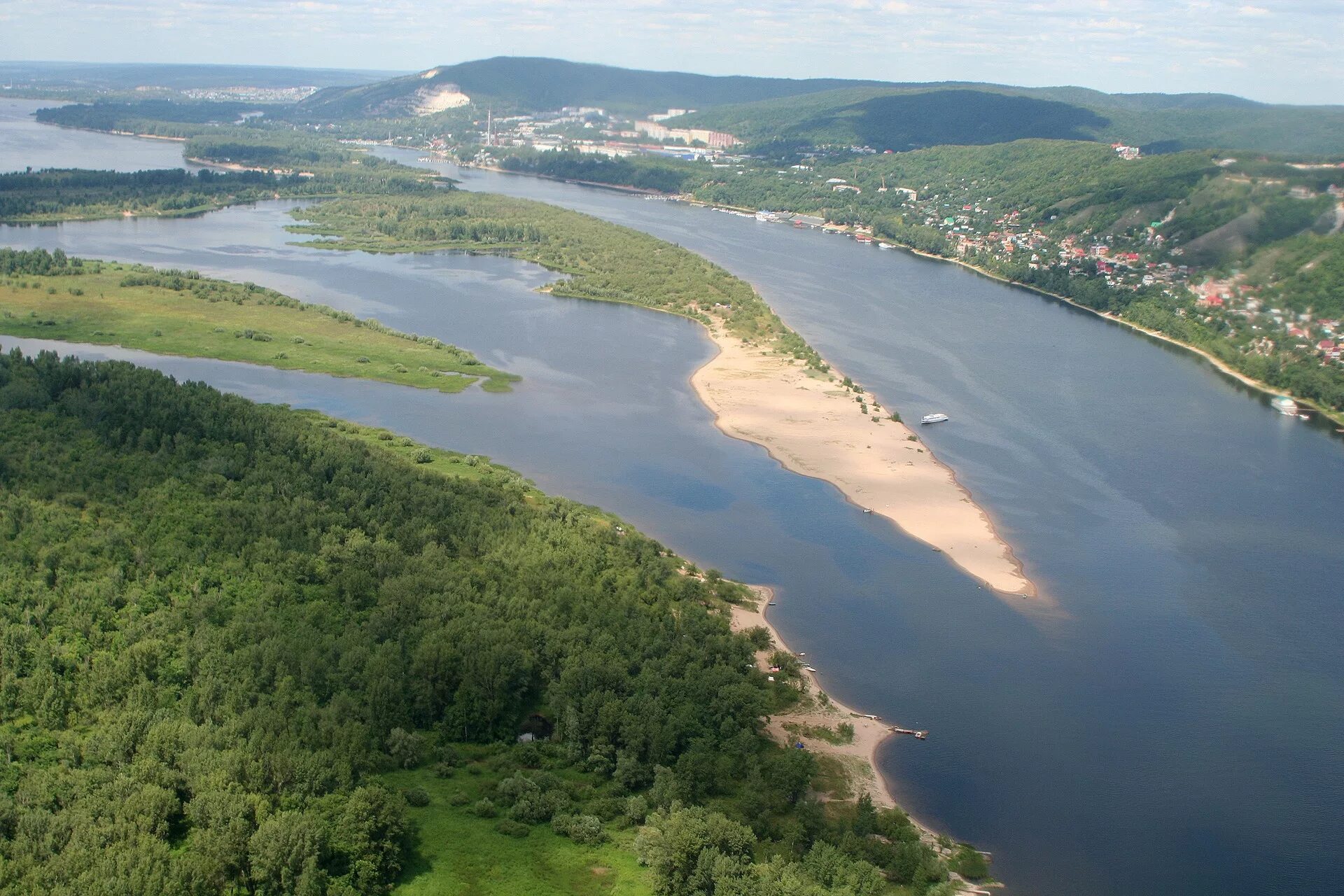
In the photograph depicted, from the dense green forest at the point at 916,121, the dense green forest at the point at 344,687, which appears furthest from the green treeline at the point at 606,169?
the dense green forest at the point at 344,687

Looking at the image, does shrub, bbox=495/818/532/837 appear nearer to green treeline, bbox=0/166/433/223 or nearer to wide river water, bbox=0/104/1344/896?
wide river water, bbox=0/104/1344/896

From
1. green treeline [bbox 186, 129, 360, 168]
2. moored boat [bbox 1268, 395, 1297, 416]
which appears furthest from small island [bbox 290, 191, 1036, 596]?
green treeline [bbox 186, 129, 360, 168]

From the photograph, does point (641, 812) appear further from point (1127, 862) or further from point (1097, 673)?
point (1097, 673)

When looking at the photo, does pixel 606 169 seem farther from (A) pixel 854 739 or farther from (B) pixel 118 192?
(A) pixel 854 739

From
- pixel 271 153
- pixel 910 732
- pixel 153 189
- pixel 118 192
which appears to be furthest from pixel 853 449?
pixel 271 153

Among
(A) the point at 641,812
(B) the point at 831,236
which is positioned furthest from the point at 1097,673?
(B) the point at 831,236

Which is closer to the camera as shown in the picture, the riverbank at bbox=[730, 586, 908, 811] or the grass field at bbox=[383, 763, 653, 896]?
the grass field at bbox=[383, 763, 653, 896]

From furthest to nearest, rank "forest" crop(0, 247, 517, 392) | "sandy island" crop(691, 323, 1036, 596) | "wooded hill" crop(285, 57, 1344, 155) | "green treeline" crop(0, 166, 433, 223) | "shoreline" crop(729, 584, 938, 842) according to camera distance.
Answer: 1. "wooded hill" crop(285, 57, 1344, 155)
2. "green treeline" crop(0, 166, 433, 223)
3. "forest" crop(0, 247, 517, 392)
4. "sandy island" crop(691, 323, 1036, 596)
5. "shoreline" crop(729, 584, 938, 842)
